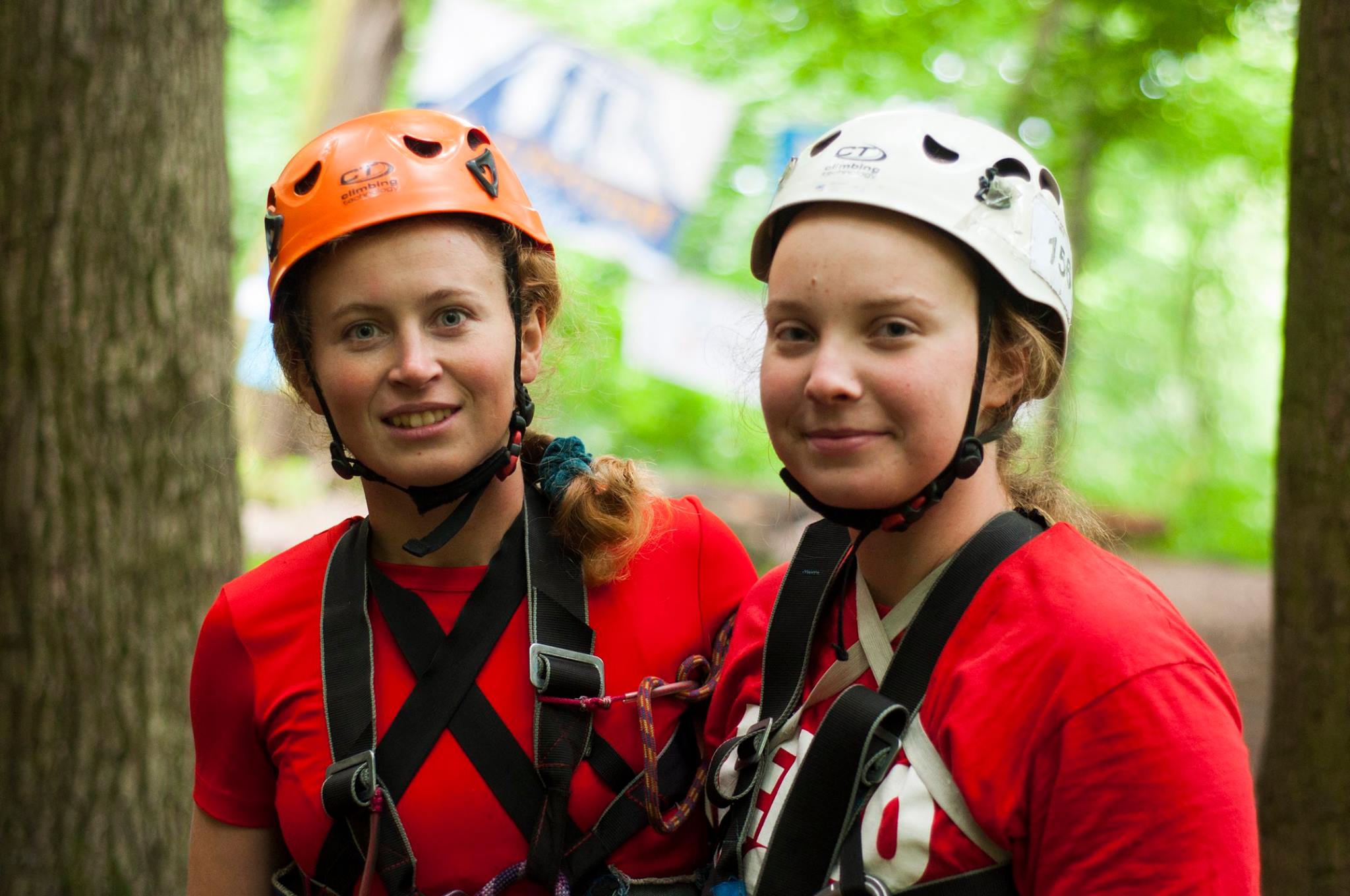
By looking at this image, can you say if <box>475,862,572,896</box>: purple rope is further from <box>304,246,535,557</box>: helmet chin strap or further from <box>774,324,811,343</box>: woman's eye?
<box>774,324,811,343</box>: woman's eye

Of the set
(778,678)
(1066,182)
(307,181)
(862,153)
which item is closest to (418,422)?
(307,181)

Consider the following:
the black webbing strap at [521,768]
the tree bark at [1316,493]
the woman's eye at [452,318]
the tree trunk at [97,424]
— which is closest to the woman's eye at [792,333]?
the woman's eye at [452,318]

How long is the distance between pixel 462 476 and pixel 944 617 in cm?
103

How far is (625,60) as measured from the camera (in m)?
11.2

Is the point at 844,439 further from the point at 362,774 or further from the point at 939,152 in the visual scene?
the point at 362,774

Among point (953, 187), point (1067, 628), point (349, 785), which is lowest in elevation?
point (349, 785)

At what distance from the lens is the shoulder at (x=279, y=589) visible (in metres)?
2.52

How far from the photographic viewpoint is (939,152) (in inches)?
85.7

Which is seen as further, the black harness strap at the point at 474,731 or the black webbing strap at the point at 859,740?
the black harness strap at the point at 474,731

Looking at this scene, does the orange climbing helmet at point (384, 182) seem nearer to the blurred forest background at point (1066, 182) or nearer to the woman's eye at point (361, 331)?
the woman's eye at point (361, 331)

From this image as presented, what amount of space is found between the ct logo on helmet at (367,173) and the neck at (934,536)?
125 centimetres

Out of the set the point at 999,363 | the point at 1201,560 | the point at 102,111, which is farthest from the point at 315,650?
the point at 1201,560

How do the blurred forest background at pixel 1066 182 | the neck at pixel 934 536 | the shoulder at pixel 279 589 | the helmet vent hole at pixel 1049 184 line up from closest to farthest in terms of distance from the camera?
the neck at pixel 934 536 < the helmet vent hole at pixel 1049 184 < the shoulder at pixel 279 589 < the blurred forest background at pixel 1066 182

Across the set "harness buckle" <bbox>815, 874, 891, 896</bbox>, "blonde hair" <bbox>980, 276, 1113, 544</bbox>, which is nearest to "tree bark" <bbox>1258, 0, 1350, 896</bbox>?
"blonde hair" <bbox>980, 276, 1113, 544</bbox>
